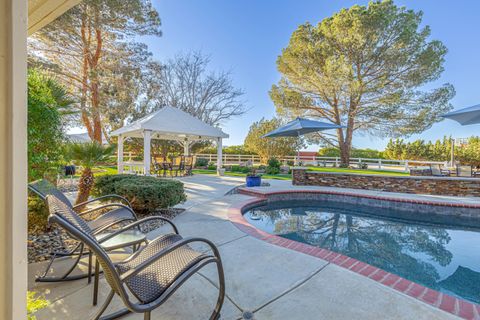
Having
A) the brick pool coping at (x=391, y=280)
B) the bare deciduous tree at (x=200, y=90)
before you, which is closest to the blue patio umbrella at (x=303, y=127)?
the brick pool coping at (x=391, y=280)

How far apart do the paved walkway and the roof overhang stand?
9.37 feet

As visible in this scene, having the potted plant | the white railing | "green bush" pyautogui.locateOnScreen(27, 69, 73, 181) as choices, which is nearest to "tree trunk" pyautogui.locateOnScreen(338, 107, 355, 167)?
the potted plant

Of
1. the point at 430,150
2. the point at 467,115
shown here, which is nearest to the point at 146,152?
the point at 467,115

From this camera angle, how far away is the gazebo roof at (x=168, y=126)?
34.1 ft

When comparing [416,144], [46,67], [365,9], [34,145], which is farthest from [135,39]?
[416,144]

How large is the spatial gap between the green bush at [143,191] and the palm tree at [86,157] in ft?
1.06

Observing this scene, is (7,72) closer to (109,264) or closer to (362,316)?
(109,264)

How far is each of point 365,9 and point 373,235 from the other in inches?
672

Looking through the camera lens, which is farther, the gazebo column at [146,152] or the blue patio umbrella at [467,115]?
the gazebo column at [146,152]

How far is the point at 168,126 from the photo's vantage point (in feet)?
35.6

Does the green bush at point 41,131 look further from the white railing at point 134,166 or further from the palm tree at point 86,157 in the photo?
the white railing at point 134,166

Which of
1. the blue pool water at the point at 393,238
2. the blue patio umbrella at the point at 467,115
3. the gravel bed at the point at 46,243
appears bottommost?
the blue pool water at the point at 393,238

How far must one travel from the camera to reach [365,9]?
51.9 feet

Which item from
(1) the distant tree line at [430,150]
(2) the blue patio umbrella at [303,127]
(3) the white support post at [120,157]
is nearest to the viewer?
(2) the blue patio umbrella at [303,127]
